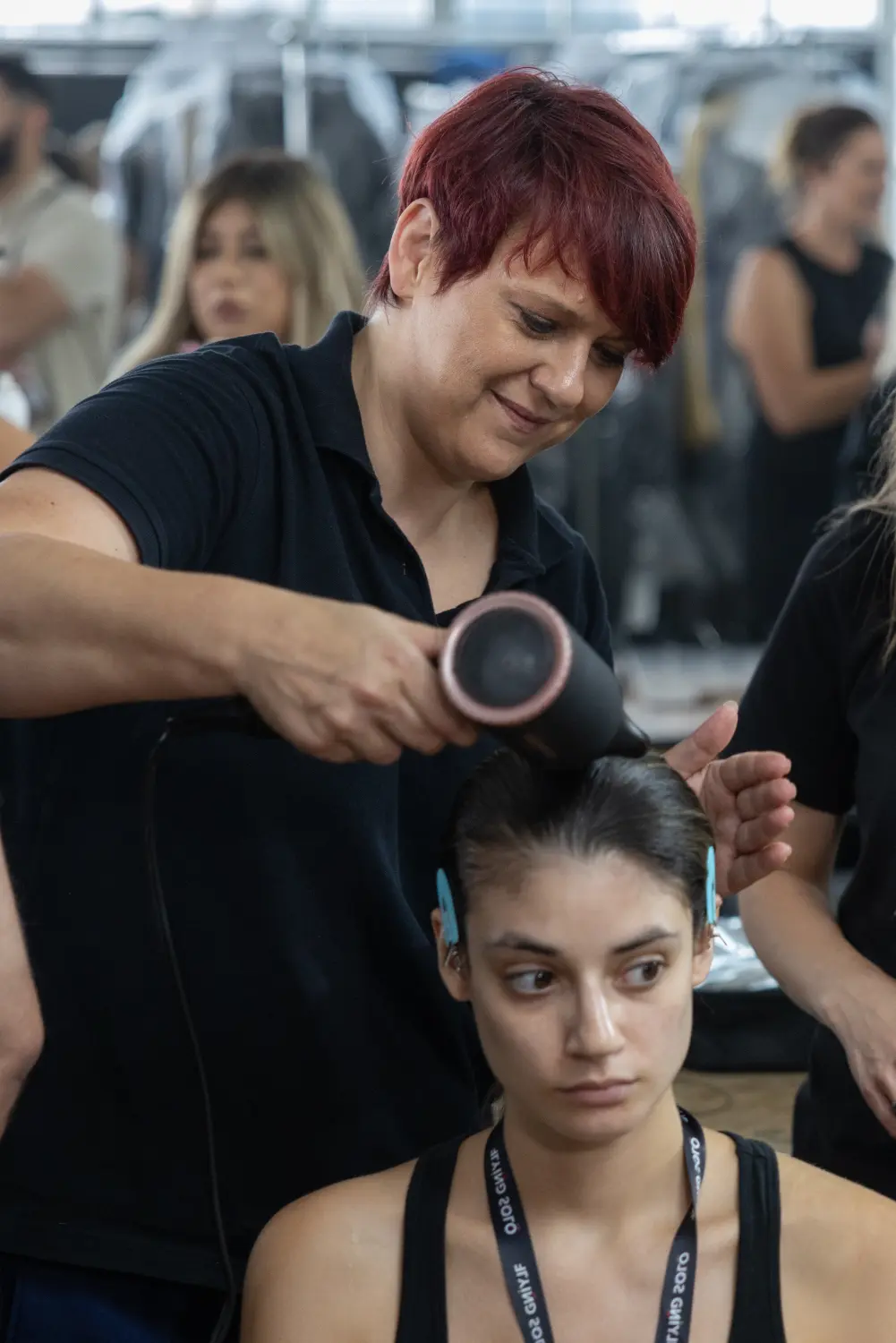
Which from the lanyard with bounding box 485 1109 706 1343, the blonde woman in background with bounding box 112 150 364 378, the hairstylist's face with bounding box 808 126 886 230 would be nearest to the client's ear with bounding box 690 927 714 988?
the lanyard with bounding box 485 1109 706 1343

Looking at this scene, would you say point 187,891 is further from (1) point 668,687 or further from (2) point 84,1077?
(1) point 668,687

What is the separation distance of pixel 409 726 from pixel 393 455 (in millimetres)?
424

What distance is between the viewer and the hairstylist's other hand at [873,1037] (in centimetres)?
136

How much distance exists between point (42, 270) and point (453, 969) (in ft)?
8.77

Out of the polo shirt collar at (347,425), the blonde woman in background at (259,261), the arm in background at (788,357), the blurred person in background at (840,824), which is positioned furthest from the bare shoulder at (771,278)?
the polo shirt collar at (347,425)

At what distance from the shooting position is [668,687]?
381 cm

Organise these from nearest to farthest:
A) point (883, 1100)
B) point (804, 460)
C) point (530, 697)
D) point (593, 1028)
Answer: point (530, 697)
point (593, 1028)
point (883, 1100)
point (804, 460)

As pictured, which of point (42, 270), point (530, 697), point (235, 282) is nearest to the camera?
point (530, 697)

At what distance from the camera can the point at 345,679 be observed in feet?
3.11

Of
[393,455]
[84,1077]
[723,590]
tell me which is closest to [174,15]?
[723,590]

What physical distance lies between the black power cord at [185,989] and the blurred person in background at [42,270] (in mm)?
2493

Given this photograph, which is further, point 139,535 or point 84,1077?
point 84,1077

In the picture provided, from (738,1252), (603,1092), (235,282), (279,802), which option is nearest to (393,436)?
(279,802)

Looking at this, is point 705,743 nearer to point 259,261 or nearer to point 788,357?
point 259,261
